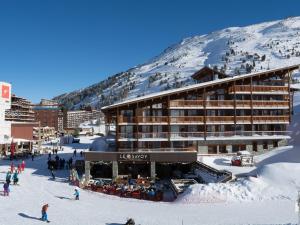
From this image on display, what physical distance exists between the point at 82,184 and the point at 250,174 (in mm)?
16230

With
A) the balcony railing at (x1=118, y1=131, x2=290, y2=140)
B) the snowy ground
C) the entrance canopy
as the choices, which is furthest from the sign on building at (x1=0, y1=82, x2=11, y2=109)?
the snowy ground

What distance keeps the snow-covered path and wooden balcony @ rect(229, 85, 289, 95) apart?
21529mm

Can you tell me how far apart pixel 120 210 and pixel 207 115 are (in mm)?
22469

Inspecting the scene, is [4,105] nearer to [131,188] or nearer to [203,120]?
[203,120]

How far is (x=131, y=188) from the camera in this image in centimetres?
3700

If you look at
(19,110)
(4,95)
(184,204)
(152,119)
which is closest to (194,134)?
(152,119)

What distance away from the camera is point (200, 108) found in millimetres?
48375

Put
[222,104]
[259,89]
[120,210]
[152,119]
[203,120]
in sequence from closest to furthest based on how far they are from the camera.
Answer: [120,210], [152,119], [203,120], [222,104], [259,89]

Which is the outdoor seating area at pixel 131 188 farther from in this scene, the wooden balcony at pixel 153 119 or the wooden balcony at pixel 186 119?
the wooden balcony at pixel 186 119

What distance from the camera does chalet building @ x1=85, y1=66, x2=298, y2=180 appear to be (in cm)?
4522

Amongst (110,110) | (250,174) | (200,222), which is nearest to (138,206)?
(200,222)

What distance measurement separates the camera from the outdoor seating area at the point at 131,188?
35250 millimetres

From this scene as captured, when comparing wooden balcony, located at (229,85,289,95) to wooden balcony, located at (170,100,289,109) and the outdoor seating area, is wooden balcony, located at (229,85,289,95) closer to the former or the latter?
wooden balcony, located at (170,100,289,109)

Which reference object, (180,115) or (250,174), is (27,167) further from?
(250,174)
